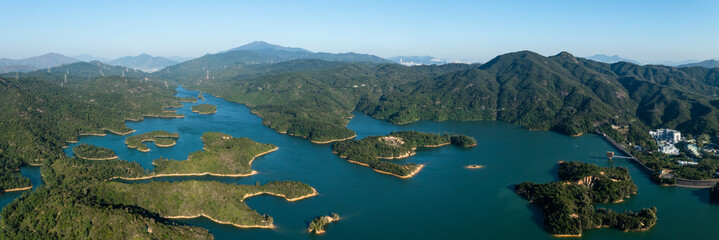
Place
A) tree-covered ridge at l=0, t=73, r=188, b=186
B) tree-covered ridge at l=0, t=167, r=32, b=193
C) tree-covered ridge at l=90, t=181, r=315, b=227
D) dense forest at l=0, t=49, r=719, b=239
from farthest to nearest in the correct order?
tree-covered ridge at l=0, t=73, r=188, b=186 → tree-covered ridge at l=0, t=167, r=32, b=193 → tree-covered ridge at l=90, t=181, r=315, b=227 → dense forest at l=0, t=49, r=719, b=239

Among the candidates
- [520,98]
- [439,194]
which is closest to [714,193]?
[439,194]

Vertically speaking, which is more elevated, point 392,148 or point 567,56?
point 567,56

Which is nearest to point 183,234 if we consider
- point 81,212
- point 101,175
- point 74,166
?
point 81,212

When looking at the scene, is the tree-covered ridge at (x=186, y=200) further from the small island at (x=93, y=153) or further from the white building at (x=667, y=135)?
the white building at (x=667, y=135)

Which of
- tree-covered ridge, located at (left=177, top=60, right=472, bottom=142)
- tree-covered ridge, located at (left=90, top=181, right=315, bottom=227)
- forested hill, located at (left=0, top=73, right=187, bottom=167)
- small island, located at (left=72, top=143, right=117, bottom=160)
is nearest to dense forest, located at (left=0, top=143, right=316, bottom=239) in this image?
tree-covered ridge, located at (left=90, top=181, right=315, bottom=227)

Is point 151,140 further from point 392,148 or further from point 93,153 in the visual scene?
point 392,148

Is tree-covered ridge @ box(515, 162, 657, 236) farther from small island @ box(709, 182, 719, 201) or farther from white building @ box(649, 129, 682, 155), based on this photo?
white building @ box(649, 129, 682, 155)

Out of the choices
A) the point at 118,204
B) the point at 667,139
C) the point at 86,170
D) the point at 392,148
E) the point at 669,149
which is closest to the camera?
the point at 118,204
